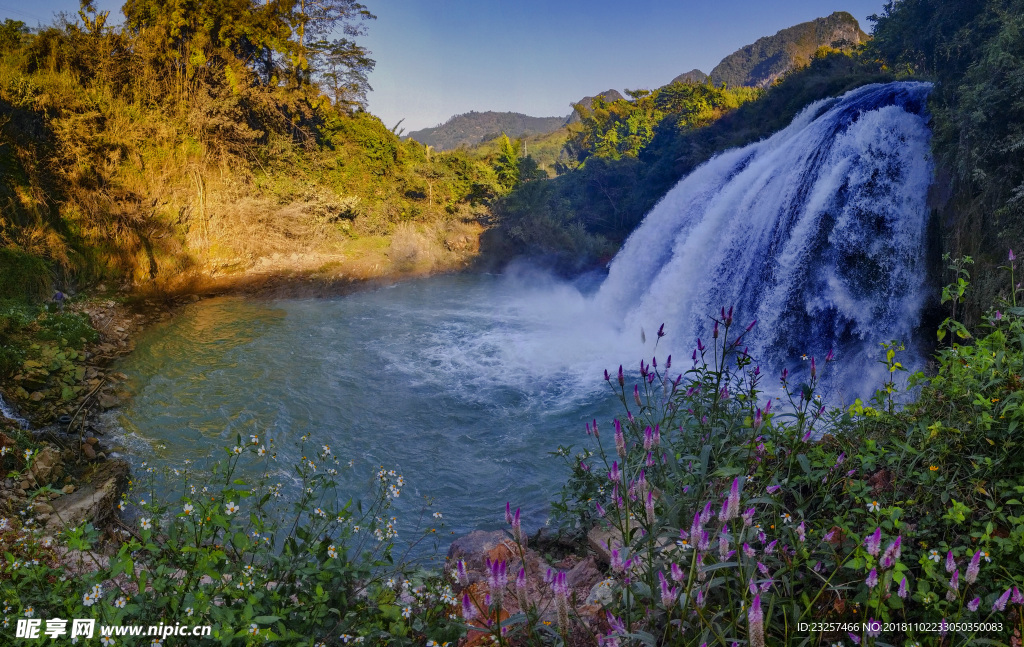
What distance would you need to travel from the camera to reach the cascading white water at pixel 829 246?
740 centimetres

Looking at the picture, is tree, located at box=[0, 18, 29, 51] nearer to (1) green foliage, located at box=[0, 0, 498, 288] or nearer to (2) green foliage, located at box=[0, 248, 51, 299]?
(1) green foliage, located at box=[0, 0, 498, 288]

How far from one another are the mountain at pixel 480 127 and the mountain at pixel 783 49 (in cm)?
2493

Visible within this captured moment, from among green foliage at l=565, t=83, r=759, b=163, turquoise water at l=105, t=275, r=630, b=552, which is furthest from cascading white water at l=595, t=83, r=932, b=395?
green foliage at l=565, t=83, r=759, b=163

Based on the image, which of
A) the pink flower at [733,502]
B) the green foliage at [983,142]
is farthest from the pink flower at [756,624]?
the green foliage at [983,142]

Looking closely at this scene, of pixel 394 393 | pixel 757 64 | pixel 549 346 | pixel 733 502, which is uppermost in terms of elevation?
pixel 757 64

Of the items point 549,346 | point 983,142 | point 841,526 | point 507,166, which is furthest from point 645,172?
point 841,526

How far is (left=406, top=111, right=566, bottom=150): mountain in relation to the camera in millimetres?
73062

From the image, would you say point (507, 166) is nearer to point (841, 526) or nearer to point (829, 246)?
point (829, 246)

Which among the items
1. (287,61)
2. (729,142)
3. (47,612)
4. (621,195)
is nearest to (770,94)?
(729,142)

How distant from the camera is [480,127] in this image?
77.6 metres

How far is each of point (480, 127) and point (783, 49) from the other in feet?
140

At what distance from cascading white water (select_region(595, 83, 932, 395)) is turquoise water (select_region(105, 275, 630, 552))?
223 centimetres

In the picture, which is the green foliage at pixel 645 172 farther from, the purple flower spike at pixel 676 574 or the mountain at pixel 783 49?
the mountain at pixel 783 49

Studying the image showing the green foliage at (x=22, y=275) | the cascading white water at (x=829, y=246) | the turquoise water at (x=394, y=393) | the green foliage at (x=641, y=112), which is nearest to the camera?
the turquoise water at (x=394, y=393)
